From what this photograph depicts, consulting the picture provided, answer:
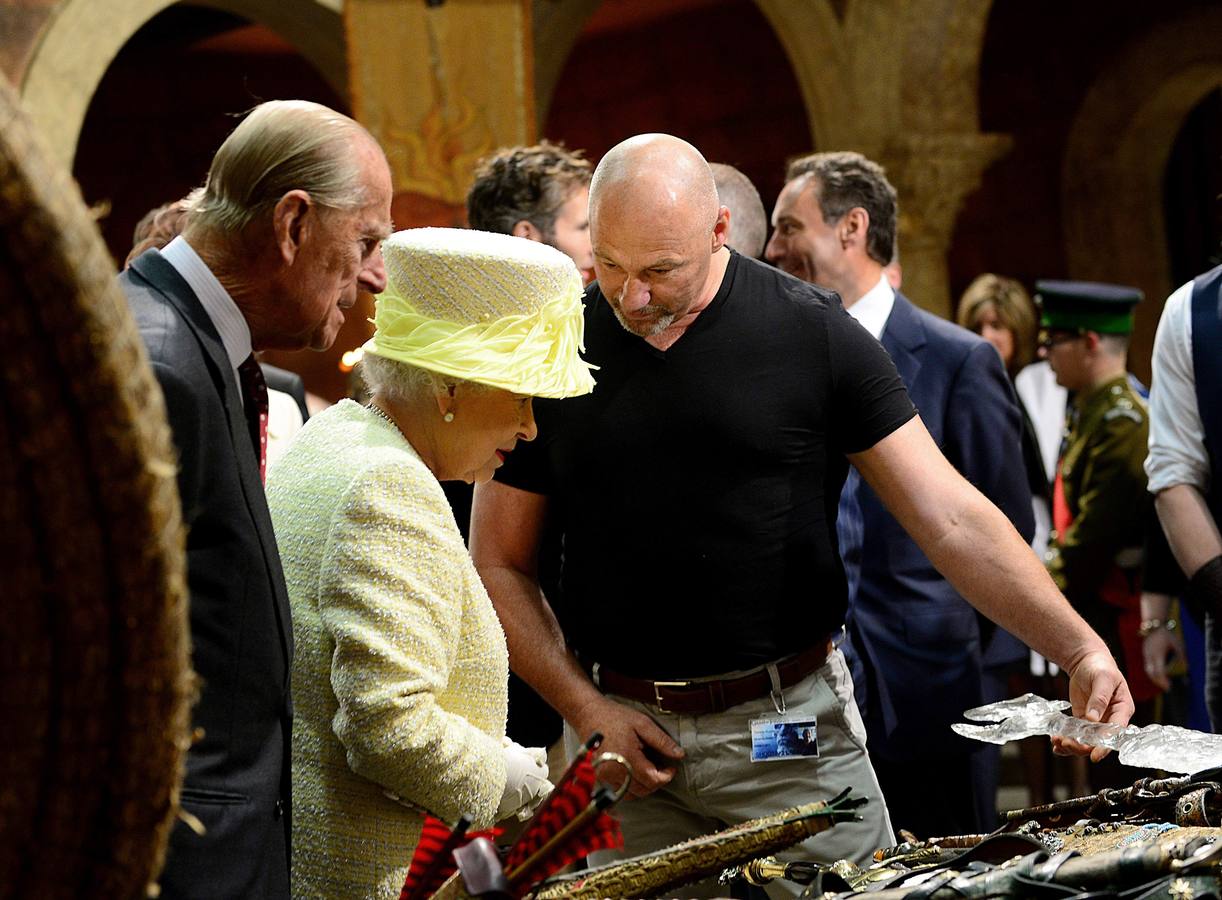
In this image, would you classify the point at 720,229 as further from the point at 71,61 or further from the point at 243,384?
the point at 71,61

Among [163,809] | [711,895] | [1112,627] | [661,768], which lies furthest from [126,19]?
[163,809]

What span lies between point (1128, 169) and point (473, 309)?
975 centimetres

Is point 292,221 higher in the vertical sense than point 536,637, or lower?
higher

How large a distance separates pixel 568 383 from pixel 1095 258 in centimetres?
954

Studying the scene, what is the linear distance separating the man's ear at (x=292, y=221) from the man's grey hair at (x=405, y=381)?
290mm

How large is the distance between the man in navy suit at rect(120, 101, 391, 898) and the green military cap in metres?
4.29

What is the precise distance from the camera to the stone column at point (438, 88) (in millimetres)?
7090

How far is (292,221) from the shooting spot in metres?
1.92

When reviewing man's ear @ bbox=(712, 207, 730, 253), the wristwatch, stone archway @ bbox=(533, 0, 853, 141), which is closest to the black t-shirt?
man's ear @ bbox=(712, 207, 730, 253)

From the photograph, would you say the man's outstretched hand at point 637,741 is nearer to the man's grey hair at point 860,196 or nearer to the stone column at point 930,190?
the man's grey hair at point 860,196

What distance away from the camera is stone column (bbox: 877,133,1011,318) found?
8.69 metres

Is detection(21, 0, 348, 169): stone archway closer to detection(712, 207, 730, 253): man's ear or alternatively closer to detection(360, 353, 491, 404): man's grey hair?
detection(712, 207, 730, 253): man's ear

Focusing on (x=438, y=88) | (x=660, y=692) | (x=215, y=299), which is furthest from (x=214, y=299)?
(x=438, y=88)

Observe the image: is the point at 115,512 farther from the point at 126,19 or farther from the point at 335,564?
the point at 126,19
